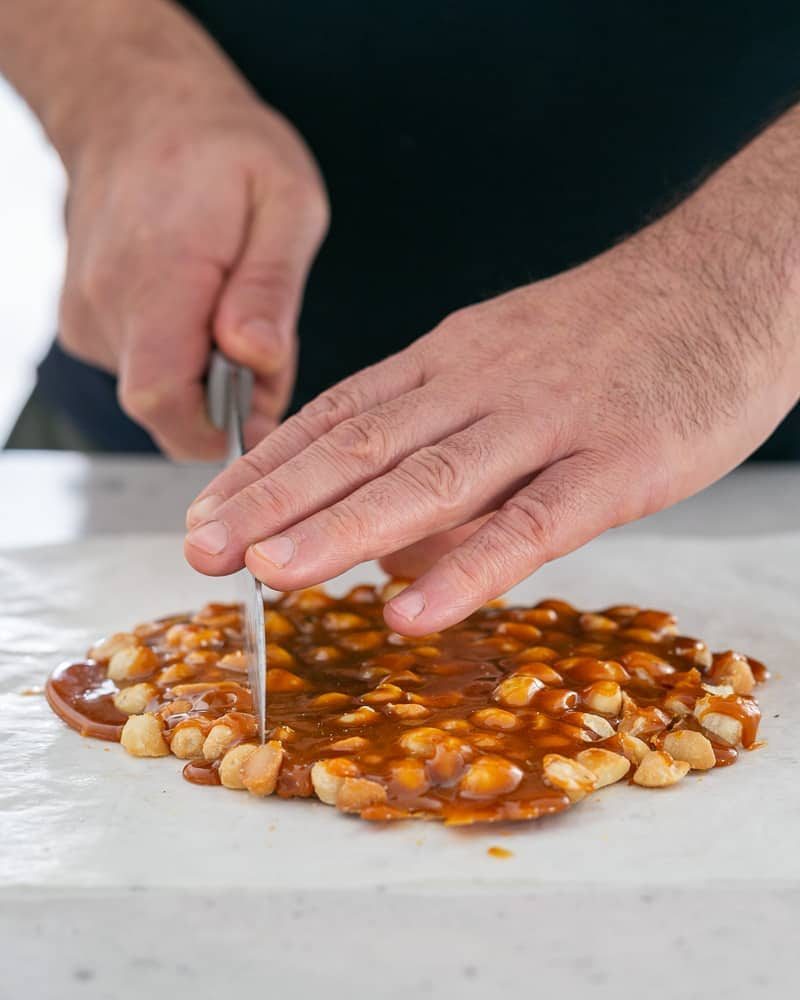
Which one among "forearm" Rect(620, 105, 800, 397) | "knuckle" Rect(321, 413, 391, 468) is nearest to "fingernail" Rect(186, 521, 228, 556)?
"knuckle" Rect(321, 413, 391, 468)

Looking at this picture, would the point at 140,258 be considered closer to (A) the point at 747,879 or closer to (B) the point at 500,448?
(B) the point at 500,448

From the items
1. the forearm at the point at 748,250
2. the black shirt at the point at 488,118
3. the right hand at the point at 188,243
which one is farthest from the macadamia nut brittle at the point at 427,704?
the black shirt at the point at 488,118

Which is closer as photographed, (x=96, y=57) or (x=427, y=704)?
(x=427, y=704)

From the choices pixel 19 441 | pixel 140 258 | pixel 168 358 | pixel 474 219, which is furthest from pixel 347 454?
pixel 19 441

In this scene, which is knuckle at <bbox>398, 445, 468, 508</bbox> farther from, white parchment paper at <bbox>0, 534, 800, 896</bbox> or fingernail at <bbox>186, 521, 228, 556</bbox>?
white parchment paper at <bbox>0, 534, 800, 896</bbox>

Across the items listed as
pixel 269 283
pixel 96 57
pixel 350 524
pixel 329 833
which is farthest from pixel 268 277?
pixel 329 833

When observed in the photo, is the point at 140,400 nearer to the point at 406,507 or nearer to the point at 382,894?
the point at 406,507
